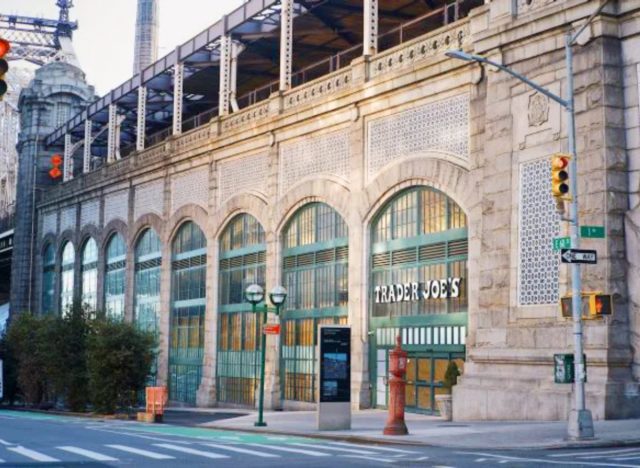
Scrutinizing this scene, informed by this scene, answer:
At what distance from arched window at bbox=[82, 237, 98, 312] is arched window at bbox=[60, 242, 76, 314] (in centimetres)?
180

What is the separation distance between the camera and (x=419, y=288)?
33656 millimetres

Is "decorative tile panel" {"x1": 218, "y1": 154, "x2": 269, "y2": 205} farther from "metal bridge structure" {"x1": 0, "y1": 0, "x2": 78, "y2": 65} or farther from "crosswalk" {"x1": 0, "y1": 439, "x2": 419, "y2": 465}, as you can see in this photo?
"metal bridge structure" {"x1": 0, "y1": 0, "x2": 78, "y2": 65}

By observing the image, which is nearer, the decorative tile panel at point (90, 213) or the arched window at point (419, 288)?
the arched window at point (419, 288)

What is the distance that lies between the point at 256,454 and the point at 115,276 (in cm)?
4137

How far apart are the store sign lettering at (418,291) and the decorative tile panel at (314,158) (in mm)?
5225

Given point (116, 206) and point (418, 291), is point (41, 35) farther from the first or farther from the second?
point (418, 291)

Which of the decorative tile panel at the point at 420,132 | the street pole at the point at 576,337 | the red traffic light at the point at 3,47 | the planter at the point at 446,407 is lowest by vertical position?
A: the planter at the point at 446,407

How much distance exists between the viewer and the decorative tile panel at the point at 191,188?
48.5 metres

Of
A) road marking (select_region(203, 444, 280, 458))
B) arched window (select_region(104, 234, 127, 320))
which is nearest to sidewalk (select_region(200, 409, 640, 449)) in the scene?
road marking (select_region(203, 444, 280, 458))

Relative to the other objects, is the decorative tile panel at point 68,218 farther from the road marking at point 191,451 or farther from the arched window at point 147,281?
the road marking at point 191,451

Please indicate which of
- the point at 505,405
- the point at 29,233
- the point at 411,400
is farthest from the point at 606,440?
the point at 29,233

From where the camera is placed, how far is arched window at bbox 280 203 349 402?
38281 mm

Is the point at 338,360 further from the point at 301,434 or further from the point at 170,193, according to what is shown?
the point at 170,193

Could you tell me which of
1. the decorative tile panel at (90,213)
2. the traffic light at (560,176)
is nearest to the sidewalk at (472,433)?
the traffic light at (560,176)
